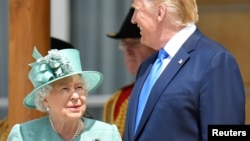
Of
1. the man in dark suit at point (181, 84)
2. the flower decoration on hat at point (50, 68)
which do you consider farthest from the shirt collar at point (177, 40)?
the flower decoration on hat at point (50, 68)

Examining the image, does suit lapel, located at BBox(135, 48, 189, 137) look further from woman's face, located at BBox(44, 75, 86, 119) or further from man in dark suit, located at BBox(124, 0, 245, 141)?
woman's face, located at BBox(44, 75, 86, 119)

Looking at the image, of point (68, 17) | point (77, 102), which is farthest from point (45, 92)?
point (68, 17)

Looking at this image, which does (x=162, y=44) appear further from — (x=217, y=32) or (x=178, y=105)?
(x=217, y=32)

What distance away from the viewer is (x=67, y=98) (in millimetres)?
3875

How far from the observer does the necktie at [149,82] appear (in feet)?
13.3

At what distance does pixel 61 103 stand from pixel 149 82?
1.44 feet

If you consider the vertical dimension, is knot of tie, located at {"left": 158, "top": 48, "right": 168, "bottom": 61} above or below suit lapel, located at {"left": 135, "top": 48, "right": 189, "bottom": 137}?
above

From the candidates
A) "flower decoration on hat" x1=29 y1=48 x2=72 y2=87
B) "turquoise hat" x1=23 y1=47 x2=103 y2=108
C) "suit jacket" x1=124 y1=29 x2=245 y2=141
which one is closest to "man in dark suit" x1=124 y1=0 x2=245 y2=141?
"suit jacket" x1=124 y1=29 x2=245 y2=141

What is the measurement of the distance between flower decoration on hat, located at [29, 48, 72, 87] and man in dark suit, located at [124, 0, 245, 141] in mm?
384

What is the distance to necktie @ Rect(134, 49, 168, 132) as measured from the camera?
13.3 feet

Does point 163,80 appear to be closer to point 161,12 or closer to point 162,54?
point 162,54

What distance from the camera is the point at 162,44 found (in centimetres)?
407

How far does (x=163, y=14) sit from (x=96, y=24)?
7.87ft

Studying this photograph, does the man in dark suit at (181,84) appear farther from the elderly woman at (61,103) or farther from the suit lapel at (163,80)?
the elderly woman at (61,103)
